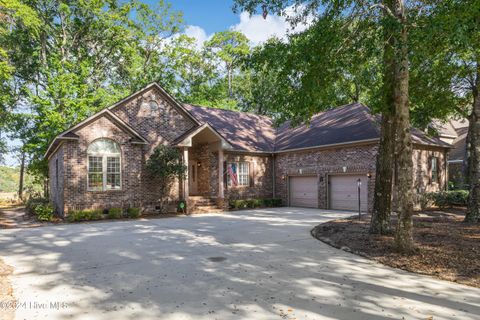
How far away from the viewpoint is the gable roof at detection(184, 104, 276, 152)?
67.8 ft

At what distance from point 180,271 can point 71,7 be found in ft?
92.7

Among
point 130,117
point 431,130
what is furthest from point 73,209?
point 431,130

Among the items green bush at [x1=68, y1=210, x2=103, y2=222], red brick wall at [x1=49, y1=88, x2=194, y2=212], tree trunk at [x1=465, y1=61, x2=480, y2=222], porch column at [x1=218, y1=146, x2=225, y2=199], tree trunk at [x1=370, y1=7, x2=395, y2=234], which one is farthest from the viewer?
porch column at [x1=218, y1=146, x2=225, y2=199]

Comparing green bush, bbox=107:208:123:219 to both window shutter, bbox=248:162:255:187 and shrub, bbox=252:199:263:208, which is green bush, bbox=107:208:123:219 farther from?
window shutter, bbox=248:162:255:187

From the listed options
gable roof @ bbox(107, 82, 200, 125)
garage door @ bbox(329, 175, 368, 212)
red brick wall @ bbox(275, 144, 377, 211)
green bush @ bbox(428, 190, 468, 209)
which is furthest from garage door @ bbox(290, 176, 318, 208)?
gable roof @ bbox(107, 82, 200, 125)

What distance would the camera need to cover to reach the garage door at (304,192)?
18.9 m

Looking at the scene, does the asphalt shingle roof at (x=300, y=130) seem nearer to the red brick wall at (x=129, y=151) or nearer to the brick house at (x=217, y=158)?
the brick house at (x=217, y=158)

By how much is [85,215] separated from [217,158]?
306 inches

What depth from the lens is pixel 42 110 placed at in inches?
925

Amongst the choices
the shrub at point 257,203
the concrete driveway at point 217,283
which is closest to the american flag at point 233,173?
the shrub at point 257,203

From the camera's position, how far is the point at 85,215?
563 inches

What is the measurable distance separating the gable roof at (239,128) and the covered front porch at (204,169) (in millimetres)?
1322

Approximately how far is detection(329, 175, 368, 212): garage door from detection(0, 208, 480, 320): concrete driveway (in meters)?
8.30

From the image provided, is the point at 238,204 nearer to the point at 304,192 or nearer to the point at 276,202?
the point at 276,202
